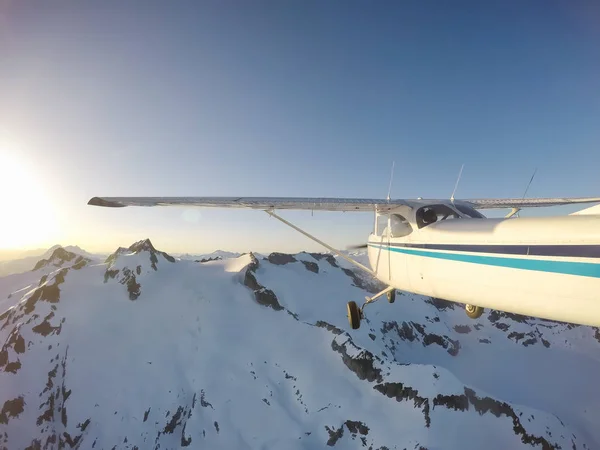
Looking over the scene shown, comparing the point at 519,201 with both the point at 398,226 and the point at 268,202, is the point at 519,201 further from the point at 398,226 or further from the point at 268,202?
the point at 268,202

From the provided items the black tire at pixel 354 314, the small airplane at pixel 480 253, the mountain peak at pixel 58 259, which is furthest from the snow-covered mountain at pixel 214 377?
the small airplane at pixel 480 253

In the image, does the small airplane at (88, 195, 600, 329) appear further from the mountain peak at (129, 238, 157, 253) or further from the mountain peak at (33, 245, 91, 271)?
the mountain peak at (33, 245, 91, 271)

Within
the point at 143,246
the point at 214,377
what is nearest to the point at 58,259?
the point at 143,246

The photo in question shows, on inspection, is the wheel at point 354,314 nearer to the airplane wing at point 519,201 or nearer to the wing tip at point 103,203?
the airplane wing at point 519,201

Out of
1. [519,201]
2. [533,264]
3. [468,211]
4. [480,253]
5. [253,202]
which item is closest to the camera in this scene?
[533,264]

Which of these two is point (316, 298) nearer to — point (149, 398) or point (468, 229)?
point (149, 398)

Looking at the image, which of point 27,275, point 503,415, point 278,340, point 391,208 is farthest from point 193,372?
point 27,275
